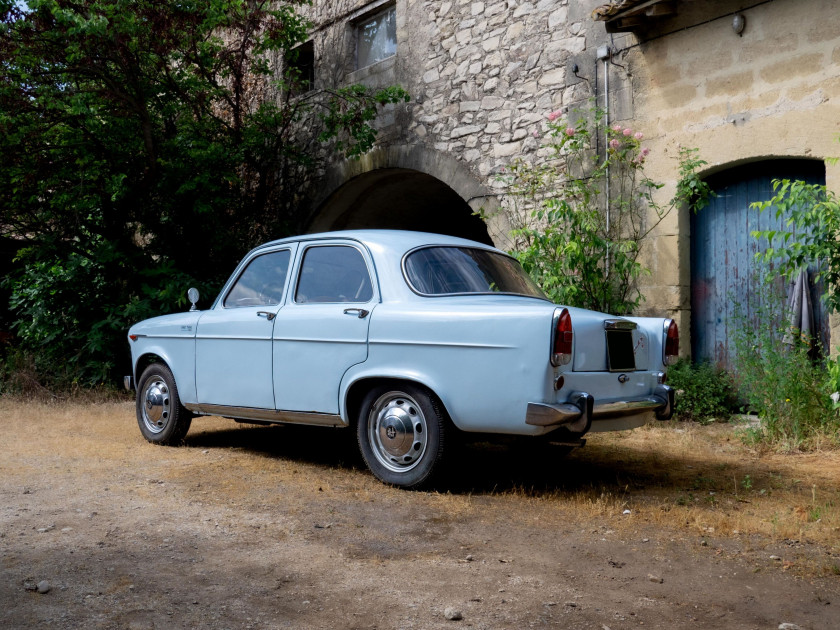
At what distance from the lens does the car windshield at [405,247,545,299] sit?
196 inches

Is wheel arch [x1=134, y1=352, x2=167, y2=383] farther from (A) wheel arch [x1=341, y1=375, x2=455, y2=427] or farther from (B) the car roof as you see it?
(A) wheel arch [x1=341, y1=375, x2=455, y2=427]

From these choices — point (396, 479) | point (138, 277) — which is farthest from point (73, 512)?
point (138, 277)

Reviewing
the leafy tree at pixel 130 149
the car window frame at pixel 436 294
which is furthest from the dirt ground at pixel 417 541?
the leafy tree at pixel 130 149

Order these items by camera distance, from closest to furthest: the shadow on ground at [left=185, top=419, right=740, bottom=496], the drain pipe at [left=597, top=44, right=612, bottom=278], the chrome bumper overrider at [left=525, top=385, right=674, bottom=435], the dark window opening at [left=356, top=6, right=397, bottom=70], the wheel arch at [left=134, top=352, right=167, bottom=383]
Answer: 1. the chrome bumper overrider at [left=525, top=385, right=674, bottom=435]
2. the shadow on ground at [left=185, top=419, right=740, bottom=496]
3. the wheel arch at [left=134, top=352, right=167, bottom=383]
4. the drain pipe at [left=597, top=44, right=612, bottom=278]
5. the dark window opening at [left=356, top=6, right=397, bottom=70]

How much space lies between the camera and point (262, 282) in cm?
580

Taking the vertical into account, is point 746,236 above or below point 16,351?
above

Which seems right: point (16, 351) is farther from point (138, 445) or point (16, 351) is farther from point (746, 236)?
point (746, 236)

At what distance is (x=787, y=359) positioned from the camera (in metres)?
6.62

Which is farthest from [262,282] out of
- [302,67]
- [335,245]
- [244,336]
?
[302,67]

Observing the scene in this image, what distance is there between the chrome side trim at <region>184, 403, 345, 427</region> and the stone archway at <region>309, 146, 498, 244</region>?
4.86 meters

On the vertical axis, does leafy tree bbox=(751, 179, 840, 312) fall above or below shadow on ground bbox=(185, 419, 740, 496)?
above

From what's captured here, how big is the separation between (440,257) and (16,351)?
7.61 meters

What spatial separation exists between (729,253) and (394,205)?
5947mm

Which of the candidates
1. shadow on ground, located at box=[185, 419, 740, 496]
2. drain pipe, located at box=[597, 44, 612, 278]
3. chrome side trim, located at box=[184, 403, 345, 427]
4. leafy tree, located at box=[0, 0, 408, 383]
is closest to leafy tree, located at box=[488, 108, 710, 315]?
drain pipe, located at box=[597, 44, 612, 278]
